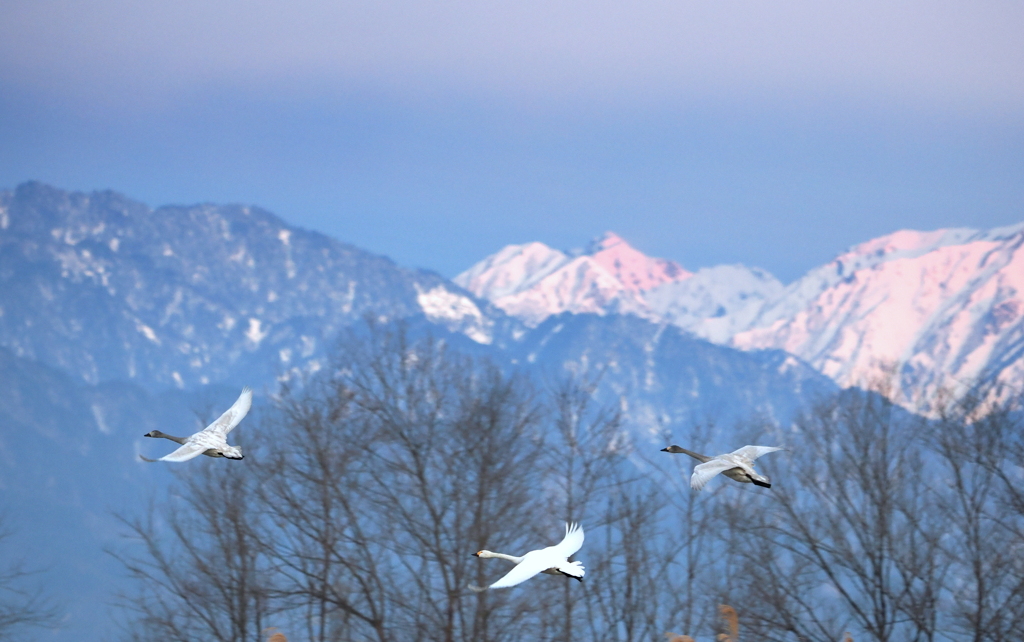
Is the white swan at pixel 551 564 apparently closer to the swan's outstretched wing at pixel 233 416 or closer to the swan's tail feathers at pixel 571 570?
the swan's tail feathers at pixel 571 570

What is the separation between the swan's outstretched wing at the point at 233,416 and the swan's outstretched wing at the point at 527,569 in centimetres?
399

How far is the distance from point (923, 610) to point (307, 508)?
660 inches

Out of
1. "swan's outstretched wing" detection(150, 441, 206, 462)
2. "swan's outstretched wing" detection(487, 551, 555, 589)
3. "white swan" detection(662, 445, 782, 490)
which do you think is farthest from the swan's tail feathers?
"swan's outstretched wing" detection(150, 441, 206, 462)

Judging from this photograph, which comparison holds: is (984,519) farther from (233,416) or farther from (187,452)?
(187,452)

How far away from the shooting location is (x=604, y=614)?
98.4ft

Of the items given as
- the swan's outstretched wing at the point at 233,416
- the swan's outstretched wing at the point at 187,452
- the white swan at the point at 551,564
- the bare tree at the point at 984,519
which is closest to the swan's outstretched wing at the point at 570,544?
the white swan at the point at 551,564

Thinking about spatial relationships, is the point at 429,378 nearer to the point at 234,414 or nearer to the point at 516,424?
the point at 516,424

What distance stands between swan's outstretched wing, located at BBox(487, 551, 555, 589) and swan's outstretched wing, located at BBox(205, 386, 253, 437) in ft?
13.1

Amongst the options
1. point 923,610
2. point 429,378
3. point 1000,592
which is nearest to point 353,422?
point 429,378

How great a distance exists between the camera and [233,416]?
1363 centimetres

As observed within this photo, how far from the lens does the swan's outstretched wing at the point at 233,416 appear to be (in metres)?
13.0

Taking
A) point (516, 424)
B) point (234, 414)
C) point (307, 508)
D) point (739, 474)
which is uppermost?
point (516, 424)

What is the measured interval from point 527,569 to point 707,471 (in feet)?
7.68

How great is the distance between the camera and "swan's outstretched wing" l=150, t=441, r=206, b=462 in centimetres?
1111
